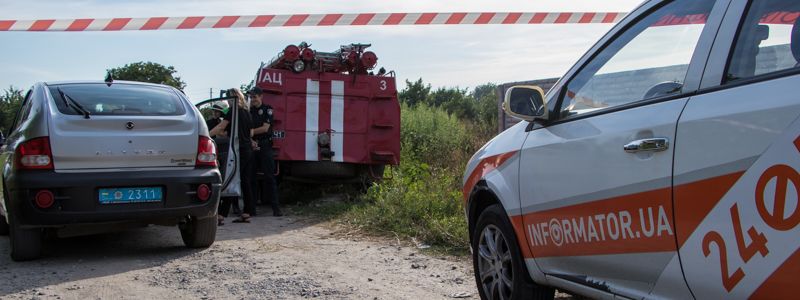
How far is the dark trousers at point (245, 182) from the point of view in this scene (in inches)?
338

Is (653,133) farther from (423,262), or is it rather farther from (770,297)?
(423,262)

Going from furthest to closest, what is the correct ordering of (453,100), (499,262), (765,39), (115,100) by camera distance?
(453,100) → (115,100) → (499,262) → (765,39)

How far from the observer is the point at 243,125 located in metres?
8.76

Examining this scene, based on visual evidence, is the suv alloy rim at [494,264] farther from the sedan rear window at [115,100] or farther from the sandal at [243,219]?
the sandal at [243,219]

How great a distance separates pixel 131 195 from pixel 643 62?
14.6 feet

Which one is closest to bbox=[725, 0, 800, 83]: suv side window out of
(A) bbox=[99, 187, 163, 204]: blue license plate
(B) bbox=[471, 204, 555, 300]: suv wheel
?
(B) bbox=[471, 204, 555, 300]: suv wheel

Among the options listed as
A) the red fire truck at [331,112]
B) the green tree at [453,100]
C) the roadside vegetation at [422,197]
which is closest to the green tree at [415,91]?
the green tree at [453,100]

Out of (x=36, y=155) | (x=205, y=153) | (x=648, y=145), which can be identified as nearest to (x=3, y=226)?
(x=36, y=155)

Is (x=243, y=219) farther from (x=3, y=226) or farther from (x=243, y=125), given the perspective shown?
(x=3, y=226)

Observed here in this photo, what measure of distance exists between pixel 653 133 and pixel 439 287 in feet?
9.13

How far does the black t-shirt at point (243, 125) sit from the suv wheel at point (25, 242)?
9.31ft

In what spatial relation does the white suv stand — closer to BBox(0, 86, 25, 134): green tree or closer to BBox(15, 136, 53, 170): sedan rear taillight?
BBox(15, 136, 53, 170): sedan rear taillight

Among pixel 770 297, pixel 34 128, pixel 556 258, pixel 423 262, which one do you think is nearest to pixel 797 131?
pixel 770 297

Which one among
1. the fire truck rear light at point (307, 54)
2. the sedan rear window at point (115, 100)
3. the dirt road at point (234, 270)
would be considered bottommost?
A: the dirt road at point (234, 270)
